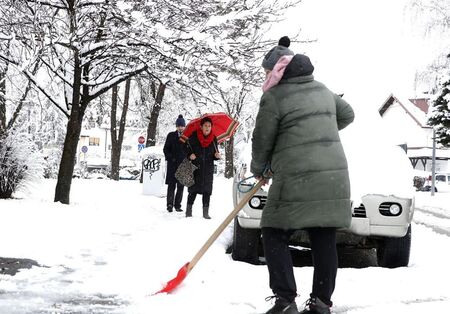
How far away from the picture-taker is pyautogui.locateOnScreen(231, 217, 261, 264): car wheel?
17.7 ft

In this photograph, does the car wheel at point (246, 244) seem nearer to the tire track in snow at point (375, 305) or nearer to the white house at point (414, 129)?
the tire track in snow at point (375, 305)

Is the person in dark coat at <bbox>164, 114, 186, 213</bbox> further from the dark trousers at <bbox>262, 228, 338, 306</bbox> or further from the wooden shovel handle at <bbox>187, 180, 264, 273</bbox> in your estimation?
the dark trousers at <bbox>262, 228, 338, 306</bbox>

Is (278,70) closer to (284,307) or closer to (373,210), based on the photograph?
(284,307)

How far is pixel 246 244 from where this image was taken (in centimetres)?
538

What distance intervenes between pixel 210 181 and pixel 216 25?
8.15 ft

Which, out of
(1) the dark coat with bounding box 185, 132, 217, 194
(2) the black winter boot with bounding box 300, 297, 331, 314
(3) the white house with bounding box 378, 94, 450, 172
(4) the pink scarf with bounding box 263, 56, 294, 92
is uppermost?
(3) the white house with bounding box 378, 94, 450, 172

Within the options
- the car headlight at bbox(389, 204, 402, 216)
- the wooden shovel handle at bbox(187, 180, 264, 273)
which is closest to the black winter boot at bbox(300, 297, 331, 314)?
the wooden shovel handle at bbox(187, 180, 264, 273)

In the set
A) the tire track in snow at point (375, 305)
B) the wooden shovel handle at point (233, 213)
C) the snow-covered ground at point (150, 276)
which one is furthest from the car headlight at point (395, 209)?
the wooden shovel handle at point (233, 213)

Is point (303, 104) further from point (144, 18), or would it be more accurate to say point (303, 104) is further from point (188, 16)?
point (188, 16)

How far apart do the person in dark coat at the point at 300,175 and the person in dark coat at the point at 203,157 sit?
5.42 metres

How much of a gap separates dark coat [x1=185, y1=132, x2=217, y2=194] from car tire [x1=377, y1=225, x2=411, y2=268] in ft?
13.0

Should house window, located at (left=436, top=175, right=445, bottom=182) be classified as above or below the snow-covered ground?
above

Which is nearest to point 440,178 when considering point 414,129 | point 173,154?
point 414,129

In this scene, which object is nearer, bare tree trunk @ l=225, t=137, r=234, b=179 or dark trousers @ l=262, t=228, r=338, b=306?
dark trousers @ l=262, t=228, r=338, b=306
